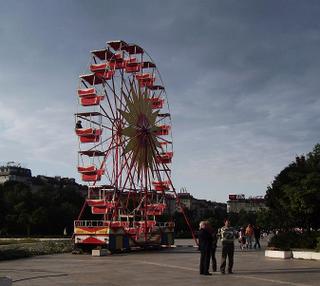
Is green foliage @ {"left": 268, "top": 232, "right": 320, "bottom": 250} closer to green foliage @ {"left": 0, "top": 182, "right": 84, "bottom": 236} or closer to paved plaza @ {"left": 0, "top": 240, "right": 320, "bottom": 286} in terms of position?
paved plaza @ {"left": 0, "top": 240, "right": 320, "bottom": 286}

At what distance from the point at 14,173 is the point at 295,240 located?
485 feet

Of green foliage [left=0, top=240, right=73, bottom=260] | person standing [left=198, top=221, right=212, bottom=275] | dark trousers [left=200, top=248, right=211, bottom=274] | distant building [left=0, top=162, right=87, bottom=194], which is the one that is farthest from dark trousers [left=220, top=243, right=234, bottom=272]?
distant building [left=0, top=162, right=87, bottom=194]

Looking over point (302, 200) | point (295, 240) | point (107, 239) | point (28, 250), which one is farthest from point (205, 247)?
point (28, 250)

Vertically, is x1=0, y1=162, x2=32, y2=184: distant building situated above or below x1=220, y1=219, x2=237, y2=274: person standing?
above

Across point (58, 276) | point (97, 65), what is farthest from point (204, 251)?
point (97, 65)

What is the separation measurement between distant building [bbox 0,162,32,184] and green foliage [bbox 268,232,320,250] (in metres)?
137

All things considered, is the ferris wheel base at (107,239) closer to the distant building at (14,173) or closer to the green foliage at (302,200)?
the green foliage at (302,200)

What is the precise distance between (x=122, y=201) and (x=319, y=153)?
46.3 ft

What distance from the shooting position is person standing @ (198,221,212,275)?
18.5 metres

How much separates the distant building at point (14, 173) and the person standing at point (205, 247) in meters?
146

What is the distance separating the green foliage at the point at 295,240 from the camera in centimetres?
2898

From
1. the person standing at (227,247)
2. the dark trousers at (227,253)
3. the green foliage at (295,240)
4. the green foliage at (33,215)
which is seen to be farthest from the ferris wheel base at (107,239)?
the green foliage at (33,215)


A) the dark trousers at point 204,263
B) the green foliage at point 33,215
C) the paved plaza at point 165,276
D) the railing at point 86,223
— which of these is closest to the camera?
the paved plaza at point 165,276

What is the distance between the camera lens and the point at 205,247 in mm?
18734
